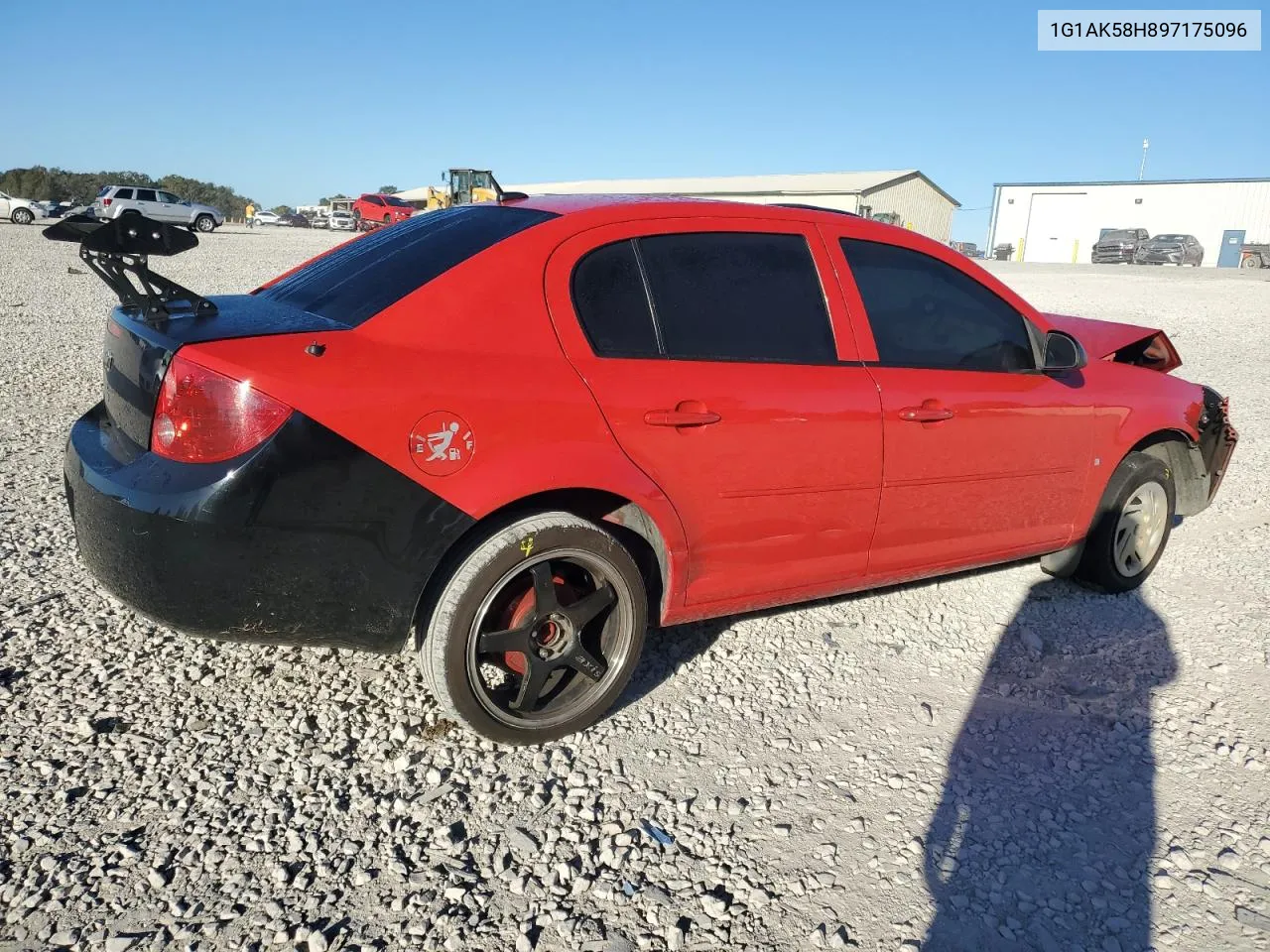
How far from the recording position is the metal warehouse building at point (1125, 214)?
52375 millimetres

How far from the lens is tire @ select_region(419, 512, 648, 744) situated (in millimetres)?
2656

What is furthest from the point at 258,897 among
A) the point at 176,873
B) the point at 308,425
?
the point at 308,425

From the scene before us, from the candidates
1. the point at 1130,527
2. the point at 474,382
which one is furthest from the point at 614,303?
the point at 1130,527

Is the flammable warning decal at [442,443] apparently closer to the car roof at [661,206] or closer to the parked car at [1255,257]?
the car roof at [661,206]

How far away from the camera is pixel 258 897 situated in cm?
219

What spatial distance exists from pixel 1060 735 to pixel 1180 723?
0.51 m

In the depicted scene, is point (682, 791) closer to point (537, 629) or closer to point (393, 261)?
point (537, 629)

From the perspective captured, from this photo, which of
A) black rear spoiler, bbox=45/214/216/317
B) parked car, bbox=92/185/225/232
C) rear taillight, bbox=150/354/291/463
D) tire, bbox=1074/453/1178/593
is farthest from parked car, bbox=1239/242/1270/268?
rear taillight, bbox=150/354/291/463

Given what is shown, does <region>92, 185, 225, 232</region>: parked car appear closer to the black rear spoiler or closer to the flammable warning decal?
the black rear spoiler

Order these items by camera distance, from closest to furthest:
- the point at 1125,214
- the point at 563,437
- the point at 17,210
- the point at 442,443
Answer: the point at 442,443 < the point at 563,437 < the point at 17,210 < the point at 1125,214

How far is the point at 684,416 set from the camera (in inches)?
113

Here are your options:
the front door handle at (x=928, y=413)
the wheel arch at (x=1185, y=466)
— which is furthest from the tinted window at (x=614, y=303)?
the wheel arch at (x=1185, y=466)

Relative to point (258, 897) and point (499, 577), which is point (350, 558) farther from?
point (258, 897)

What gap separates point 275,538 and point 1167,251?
158 ft
